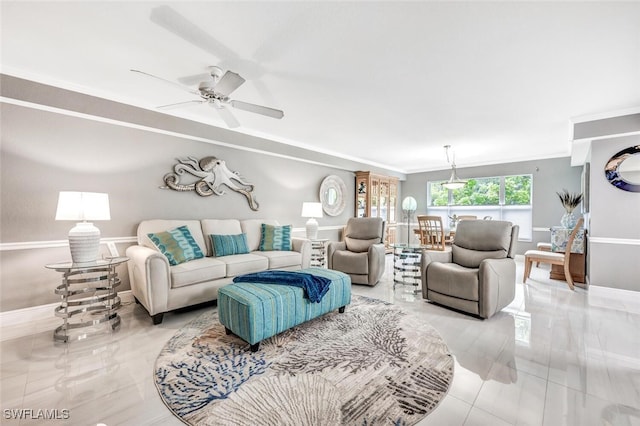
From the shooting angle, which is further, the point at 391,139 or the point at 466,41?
the point at 391,139

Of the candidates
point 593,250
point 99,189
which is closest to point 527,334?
point 593,250

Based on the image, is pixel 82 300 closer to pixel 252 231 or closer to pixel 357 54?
pixel 252 231

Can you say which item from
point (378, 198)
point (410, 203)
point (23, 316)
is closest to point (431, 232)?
point (378, 198)

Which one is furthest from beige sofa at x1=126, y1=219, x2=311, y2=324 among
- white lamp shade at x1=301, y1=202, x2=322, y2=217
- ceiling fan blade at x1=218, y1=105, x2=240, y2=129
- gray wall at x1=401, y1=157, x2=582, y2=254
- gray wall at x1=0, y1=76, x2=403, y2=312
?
gray wall at x1=401, y1=157, x2=582, y2=254

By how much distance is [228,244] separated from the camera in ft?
11.8

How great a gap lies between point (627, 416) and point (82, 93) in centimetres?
519

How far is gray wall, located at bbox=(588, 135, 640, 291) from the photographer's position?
3.40 metres

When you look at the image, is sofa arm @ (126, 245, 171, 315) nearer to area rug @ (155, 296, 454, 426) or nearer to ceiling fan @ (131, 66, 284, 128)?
area rug @ (155, 296, 454, 426)

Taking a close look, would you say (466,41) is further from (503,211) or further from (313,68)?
(503,211)

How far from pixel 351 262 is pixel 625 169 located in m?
3.81

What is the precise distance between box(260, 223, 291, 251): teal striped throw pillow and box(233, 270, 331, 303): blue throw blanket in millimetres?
1343

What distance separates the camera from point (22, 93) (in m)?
2.60

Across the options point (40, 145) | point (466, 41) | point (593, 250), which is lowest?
point (593, 250)

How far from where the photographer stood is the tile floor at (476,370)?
146 cm
